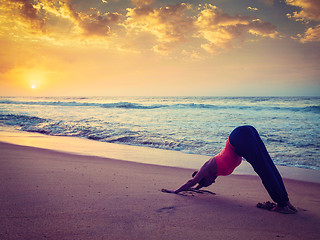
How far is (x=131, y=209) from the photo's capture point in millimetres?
2896

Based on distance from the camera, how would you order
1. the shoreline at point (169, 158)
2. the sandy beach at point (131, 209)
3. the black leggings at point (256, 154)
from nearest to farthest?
the sandy beach at point (131, 209), the black leggings at point (256, 154), the shoreline at point (169, 158)

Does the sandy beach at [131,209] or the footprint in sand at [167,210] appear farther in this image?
the footprint in sand at [167,210]

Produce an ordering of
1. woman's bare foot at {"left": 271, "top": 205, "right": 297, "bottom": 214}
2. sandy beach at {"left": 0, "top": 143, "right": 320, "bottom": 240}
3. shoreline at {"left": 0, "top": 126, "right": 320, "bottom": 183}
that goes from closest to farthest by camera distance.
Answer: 1. sandy beach at {"left": 0, "top": 143, "right": 320, "bottom": 240}
2. woman's bare foot at {"left": 271, "top": 205, "right": 297, "bottom": 214}
3. shoreline at {"left": 0, "top": 126, "right": 320, "bottom": 183}

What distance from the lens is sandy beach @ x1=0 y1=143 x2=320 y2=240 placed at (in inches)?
91.7

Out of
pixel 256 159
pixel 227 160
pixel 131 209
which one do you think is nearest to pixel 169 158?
pixel 227 160

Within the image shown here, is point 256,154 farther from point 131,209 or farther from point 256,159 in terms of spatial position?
point 131,209

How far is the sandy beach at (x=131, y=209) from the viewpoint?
2.33m

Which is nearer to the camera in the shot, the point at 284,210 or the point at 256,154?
the point at 256,154

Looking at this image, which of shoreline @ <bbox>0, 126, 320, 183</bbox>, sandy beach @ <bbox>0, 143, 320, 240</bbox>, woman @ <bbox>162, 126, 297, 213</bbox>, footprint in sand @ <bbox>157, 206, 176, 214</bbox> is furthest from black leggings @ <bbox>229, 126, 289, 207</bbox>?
shoreline @ <bbox>0, 126, 320, 183</bbox>

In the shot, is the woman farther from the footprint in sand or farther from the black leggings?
the footprint in sand

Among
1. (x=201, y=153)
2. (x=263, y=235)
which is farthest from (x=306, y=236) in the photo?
(x=201, y=153)

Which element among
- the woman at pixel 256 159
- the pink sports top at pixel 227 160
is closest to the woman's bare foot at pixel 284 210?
the woman at pixel 256 159

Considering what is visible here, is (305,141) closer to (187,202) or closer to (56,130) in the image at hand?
(187,202)

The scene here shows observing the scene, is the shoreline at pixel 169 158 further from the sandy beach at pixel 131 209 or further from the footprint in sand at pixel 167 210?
the footprint in sand at pixel 167 210
